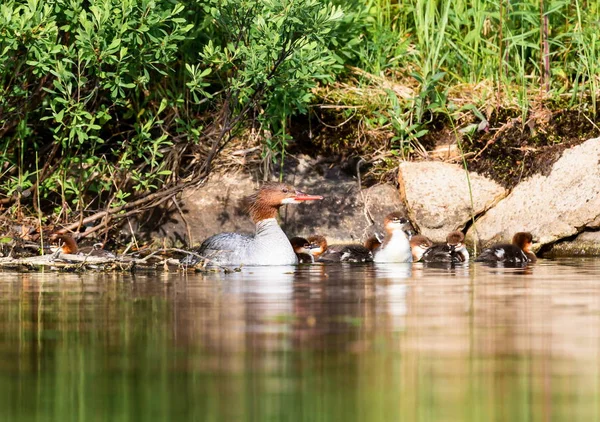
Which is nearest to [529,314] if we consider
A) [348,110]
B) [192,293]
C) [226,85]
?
[192,293]

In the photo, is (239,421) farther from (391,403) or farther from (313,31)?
(313,31)

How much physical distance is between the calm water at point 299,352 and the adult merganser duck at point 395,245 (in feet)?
9.63

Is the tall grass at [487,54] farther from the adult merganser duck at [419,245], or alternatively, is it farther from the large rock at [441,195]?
the adult merganser duck at [419,245]

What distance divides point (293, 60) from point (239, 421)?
6.18 metres

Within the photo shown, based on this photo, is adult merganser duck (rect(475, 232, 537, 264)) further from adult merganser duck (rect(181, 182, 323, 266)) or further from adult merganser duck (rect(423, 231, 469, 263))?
adult merganser duck (rect(181, 182, 323, 266))

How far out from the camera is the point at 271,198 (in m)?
10.6

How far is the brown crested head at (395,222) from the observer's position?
10.7m

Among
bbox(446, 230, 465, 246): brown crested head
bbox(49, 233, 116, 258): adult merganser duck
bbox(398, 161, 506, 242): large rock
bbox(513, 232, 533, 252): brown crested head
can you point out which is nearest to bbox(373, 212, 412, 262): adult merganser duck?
bbox(446, 230, 465, 246): brown crested head

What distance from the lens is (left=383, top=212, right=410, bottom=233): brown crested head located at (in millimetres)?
10745

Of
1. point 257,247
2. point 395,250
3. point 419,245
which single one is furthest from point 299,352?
point 419,245

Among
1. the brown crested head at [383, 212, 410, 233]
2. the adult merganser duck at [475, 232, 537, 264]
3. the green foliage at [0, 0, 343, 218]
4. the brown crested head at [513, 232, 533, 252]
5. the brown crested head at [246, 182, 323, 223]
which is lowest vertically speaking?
the adult merganser duck at [475, 232, 537, 264]

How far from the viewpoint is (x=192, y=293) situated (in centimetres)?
710

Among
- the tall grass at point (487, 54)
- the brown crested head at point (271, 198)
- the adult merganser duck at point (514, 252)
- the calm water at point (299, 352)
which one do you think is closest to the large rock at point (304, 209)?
the brown crested head at point (271, 198)

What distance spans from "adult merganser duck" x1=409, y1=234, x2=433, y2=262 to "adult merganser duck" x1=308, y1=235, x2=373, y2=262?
1.82 feet
